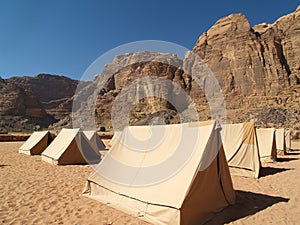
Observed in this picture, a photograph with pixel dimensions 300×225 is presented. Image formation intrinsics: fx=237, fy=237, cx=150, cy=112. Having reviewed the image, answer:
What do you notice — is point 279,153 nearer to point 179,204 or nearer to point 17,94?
point 179,204

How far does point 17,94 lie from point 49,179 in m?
77.6

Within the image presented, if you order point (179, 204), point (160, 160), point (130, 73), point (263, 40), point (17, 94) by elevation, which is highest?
point (263, 40)

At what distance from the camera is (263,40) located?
79000 mm

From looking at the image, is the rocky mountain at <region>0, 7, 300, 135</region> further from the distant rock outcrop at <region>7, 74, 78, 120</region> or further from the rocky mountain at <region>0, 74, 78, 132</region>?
the distant rock outcrop at <region>7, 74, 78, 120</region>

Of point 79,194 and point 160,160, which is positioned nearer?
point 160,160

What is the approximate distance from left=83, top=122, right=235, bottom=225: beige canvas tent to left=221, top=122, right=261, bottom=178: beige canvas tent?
12.2 feet

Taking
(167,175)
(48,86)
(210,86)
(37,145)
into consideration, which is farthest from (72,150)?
(48,86)

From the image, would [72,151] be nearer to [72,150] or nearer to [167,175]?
[72,150]

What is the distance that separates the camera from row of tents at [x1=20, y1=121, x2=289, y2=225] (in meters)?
4.24

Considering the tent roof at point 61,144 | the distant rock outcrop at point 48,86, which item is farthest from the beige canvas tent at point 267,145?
the distant rock outcrop at point 48,86

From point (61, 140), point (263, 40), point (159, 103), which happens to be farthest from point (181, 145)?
point (263, 40)

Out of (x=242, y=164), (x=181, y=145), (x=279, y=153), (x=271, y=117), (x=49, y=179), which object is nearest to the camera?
(x=181, y=145)

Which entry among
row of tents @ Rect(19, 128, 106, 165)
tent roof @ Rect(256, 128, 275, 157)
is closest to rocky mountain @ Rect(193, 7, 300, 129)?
tent roof @ Rect(256, 128, 275, 157)

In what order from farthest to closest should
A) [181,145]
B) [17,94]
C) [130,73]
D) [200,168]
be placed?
[130,73], [17,94], [181,145], [200,168]
